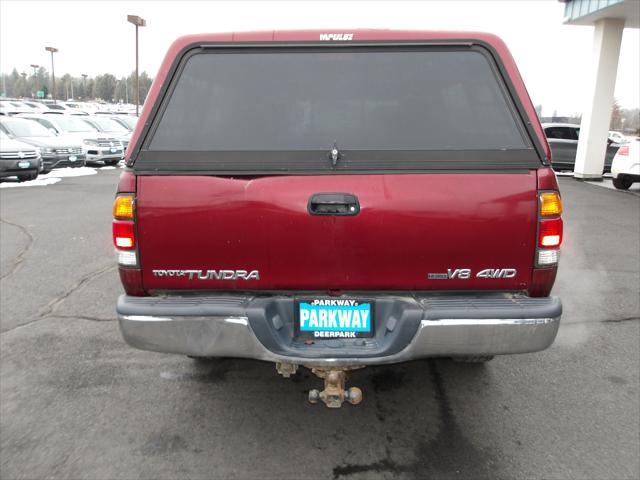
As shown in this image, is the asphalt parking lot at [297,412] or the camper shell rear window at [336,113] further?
the asphalt parking lot at [297,412]

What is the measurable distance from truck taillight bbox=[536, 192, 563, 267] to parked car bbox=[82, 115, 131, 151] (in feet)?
65.8

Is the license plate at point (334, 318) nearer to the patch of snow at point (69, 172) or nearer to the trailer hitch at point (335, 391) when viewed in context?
the trailer hitch at point (335, 391)

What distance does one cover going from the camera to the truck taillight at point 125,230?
260cm

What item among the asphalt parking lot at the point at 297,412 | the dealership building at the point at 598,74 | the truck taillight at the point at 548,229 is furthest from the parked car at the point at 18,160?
the dealership building at the point at 598,74

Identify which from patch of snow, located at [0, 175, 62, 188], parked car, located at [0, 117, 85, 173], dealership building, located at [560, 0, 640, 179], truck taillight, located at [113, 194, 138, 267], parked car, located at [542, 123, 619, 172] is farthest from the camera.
→ parked car, located at [542, 123, 619, 172]

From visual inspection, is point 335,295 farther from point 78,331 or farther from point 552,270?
point 78,331

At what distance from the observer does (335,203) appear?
8.22ft

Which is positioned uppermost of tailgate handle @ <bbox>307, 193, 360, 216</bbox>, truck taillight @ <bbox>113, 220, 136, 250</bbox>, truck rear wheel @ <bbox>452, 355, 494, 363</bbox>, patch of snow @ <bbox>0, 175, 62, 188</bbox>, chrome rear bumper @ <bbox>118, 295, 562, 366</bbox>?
→ tailgate handle @ <bbox>307, 193, 360, 216</bbox>

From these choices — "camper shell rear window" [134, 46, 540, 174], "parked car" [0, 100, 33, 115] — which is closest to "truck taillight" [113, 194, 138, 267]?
"camper shell rear window" [134, 46, 540, 174]

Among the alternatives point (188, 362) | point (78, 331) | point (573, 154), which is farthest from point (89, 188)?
point (573, 154)

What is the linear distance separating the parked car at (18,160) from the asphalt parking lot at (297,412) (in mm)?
9675

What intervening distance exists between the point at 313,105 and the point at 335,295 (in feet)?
3.21

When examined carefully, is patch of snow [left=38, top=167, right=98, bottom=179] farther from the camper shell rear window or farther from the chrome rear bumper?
the chrome rear bumper

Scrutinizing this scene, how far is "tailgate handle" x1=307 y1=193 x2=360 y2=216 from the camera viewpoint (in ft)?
8.20
